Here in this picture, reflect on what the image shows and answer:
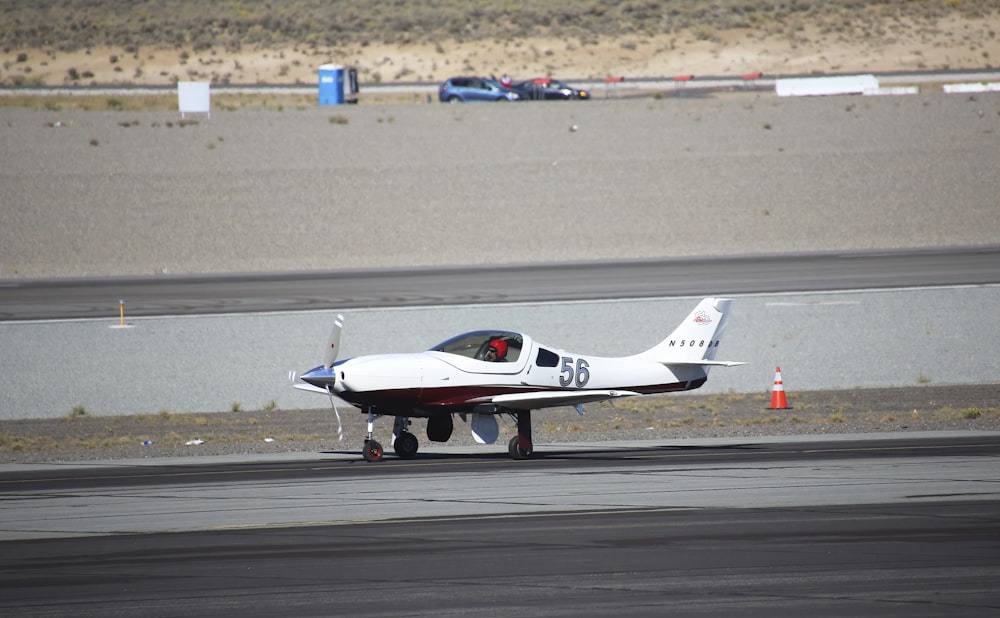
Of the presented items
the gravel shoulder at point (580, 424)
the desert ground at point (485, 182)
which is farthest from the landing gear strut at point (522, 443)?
the desert ground at point (485, 182)

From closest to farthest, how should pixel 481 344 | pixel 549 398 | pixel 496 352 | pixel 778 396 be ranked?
1. pixel 549 398
2. pixel 496 352
3. pixel 481 344
4. pixel 778 396

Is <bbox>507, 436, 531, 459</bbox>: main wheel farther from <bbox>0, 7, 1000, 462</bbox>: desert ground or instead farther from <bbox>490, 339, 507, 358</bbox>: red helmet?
<bbox>0, 7, 1000, 462</bbox>: desert ground

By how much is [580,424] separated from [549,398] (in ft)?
19.8

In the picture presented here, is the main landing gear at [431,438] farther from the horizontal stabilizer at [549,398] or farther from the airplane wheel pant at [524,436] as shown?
the horizontal stabilizer at [549,398]

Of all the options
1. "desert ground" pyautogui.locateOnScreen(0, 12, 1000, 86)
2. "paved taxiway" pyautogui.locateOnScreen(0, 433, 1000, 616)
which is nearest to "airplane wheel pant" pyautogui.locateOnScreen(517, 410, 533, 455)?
"paved taxiway" pyautogui.locateOnScreen(0, 433, 1000, 616)

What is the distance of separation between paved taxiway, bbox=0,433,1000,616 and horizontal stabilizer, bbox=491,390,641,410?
34.4 inches

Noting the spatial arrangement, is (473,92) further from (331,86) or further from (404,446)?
(404,446)

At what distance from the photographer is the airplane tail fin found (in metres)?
20.7

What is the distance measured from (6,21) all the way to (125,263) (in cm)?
6753

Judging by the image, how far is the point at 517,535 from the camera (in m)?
13.4

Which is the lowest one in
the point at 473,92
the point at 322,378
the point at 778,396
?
the point at 778,396

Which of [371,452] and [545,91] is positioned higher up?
[545,91]

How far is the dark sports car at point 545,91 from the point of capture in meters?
69.1

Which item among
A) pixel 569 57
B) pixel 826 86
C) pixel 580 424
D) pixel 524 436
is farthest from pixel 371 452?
pixel 569 57
